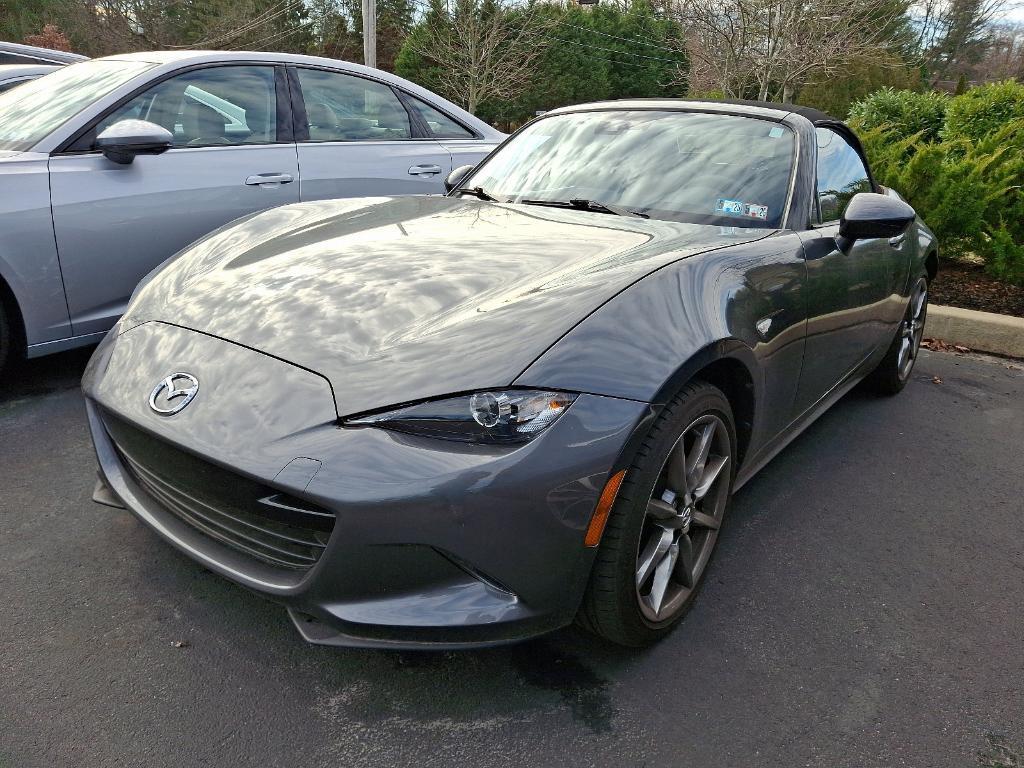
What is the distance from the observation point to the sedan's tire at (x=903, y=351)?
13.5 ft

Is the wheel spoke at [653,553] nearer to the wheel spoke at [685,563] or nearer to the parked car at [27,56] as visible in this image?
the wheel spoke at [685,563]

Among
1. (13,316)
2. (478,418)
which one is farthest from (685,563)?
(13,316)

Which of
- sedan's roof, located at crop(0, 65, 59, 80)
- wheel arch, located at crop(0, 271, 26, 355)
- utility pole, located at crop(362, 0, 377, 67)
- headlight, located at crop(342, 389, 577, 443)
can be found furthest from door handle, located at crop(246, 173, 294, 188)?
utility pole, located at crop(362, 0, 377, 67)

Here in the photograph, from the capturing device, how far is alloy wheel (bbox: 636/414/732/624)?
6.79ft

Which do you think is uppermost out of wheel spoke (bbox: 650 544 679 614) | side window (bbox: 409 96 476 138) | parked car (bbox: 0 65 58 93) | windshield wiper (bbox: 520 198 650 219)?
parked car (bbox: 0 65 58 93)

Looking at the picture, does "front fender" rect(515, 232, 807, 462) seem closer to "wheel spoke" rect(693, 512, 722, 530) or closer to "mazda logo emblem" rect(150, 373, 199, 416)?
"wheel spoke" rect(693, 512, 722, 530)

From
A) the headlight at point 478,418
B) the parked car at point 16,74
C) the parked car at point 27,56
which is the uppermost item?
the parked car at point 27,56

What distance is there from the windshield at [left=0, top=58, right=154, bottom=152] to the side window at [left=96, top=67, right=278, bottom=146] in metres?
0.14

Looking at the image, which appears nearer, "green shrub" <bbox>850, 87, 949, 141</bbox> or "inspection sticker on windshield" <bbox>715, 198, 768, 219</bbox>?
"inspection sticker on windshield" <bbox>715, 198, 768, 219</bbox>

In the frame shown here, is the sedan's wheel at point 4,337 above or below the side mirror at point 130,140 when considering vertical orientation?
below

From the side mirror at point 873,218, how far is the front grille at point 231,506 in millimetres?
2144

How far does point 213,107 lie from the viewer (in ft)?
13.5

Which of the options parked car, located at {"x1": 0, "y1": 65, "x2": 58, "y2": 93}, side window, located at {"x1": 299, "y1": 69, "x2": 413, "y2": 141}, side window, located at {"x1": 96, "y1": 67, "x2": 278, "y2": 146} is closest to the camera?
side window, located at {"x1": 96, "y1": 67, "x2": 278, "y2": 146}

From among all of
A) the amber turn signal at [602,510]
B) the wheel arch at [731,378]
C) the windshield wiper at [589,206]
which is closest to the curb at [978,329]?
the windshield wiper at [589,206]
